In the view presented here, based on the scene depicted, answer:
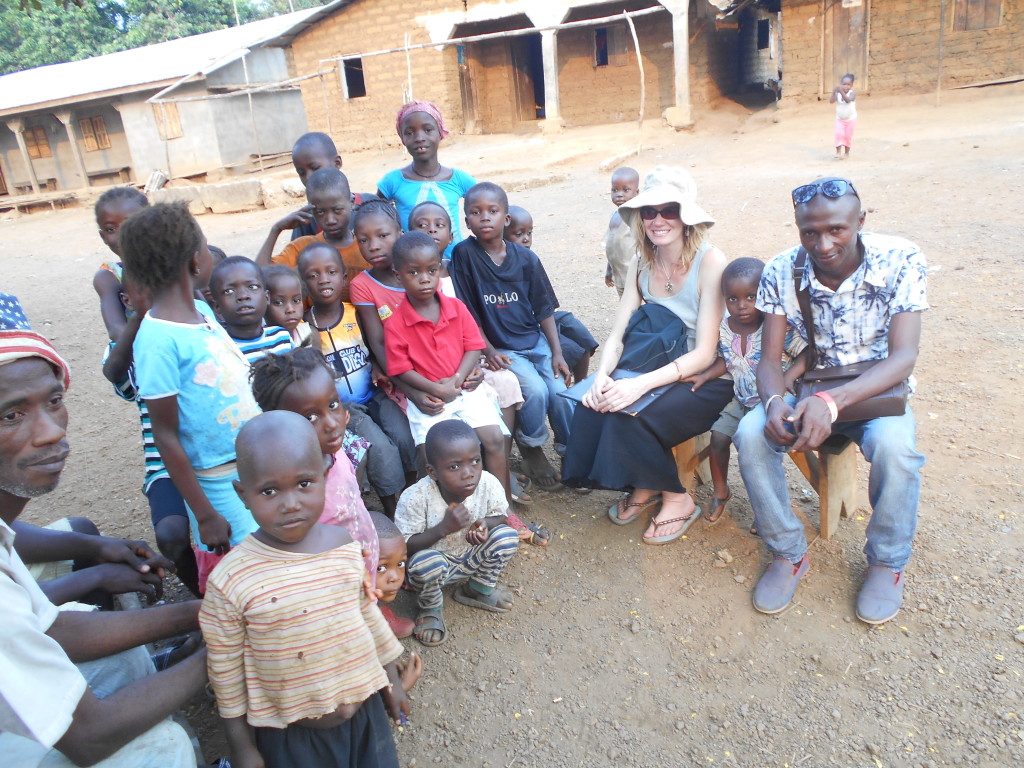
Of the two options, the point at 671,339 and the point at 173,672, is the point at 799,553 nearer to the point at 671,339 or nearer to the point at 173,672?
the point at 671,339

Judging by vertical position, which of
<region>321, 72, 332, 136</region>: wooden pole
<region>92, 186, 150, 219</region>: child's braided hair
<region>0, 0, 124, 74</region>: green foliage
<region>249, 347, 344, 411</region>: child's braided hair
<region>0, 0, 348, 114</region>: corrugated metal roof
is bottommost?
<region>249, 347, 344, 411</region>: child's braided hair

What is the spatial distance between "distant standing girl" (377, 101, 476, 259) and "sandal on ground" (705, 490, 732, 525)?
2.07 meters

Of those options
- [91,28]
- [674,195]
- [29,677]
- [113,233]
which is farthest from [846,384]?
[91,28]

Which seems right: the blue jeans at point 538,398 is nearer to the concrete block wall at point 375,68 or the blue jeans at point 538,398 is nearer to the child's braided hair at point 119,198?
the child's braided hair at point 119,198

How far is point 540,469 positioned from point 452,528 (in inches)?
49.8

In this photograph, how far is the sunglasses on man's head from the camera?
132 inches

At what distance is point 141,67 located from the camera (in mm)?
21391

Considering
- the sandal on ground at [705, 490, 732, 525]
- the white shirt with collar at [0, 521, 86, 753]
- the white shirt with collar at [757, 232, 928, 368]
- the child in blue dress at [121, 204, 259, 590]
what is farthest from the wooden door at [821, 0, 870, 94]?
the white shirt with collar at [0, 521, 86, 753]

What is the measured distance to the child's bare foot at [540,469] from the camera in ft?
12.8

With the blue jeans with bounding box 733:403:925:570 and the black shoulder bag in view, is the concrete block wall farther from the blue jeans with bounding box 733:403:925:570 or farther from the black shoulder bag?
the blue jeans with bounding box 733:403:925:570

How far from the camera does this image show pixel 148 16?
106ft

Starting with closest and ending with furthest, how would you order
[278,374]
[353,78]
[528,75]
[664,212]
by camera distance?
1. [278,374]
2. [664,212]
3. [353,78]
4. [528,75]

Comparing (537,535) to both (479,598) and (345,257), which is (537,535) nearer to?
(479,598)

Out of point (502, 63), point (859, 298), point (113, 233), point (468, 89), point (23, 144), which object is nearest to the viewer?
point (859, 298)
